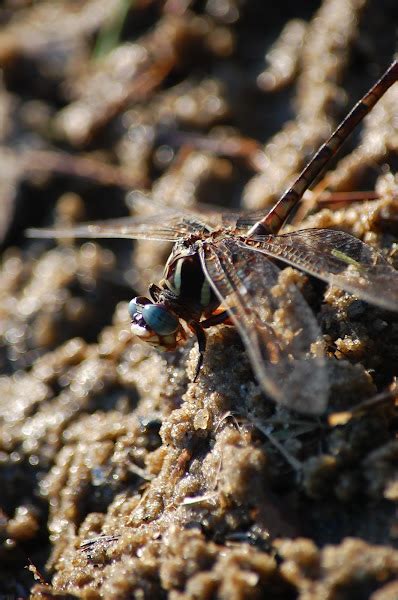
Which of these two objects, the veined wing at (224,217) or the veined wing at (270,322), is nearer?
the veined wing at (270,322)

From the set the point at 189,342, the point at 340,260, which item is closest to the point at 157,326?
the point at 189,342

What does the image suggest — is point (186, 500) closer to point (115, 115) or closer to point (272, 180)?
point (272, 180)

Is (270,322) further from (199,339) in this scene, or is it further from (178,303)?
(178,303)

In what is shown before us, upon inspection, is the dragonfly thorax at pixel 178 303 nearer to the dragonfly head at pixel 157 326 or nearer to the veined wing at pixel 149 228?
the dragonfly head at pixel 157 326

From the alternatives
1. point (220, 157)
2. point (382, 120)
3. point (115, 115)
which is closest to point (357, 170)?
point (382, 120)

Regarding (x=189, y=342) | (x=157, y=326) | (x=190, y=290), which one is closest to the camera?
(x=157, y=326)

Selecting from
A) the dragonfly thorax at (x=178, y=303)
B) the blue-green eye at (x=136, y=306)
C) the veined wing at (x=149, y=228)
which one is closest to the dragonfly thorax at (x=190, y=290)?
the dragonfly thorax at (x=178, y=303)
